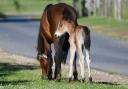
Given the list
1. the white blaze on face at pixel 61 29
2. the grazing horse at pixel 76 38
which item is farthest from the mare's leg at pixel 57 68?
the white blaze on face at pixel 61 29

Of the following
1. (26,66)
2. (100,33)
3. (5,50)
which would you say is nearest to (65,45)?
(26,66)

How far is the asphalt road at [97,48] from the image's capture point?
79.8 ft

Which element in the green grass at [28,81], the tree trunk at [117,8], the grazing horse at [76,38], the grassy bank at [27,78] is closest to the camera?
the green grass at [28,81]

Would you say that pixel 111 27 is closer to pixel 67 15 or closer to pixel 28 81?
pixel 67 15

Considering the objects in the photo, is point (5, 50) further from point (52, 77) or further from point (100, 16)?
point (100, 16)

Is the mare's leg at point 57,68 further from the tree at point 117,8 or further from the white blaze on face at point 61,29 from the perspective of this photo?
the tree at point 117,8

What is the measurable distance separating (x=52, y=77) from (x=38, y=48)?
36.4 inches

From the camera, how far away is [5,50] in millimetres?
29938

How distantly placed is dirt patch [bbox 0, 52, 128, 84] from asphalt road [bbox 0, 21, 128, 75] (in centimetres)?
79

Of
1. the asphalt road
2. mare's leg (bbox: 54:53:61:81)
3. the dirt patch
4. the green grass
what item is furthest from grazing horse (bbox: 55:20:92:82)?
the asphalt road

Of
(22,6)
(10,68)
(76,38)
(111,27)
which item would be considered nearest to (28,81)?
(76,38)

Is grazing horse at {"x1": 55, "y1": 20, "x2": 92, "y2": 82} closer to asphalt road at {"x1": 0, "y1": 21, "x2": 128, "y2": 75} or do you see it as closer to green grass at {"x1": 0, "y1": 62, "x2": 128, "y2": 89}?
green grass at {"x1": 0, "y1": 62, "x2": 128, "y2": 89}

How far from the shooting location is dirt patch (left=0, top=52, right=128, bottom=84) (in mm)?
19969

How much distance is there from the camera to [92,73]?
71.4 ft
